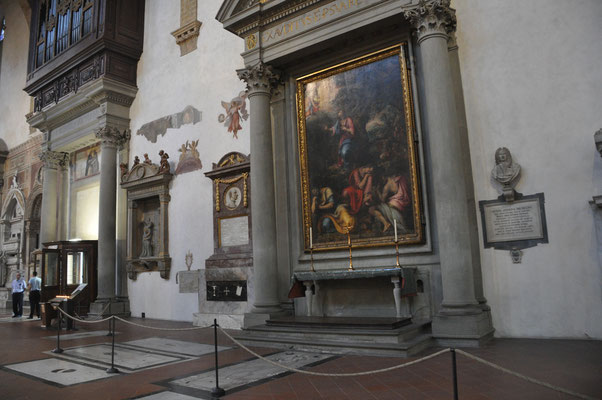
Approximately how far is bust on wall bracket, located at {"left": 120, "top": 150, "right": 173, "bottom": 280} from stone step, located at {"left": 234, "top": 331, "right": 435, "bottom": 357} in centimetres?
581

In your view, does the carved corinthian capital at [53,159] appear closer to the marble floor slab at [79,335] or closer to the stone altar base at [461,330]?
the marble floor slab at [79,335]

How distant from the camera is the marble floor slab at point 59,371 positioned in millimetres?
5916

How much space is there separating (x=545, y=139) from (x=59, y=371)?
26.4ft

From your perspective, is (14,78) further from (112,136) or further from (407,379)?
(407,379)

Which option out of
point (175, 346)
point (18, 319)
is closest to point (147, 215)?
point (18, 319)

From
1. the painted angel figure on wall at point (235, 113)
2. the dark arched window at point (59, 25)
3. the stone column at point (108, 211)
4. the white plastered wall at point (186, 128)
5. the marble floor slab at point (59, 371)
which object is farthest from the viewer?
the dark arched window at point (59, 25)

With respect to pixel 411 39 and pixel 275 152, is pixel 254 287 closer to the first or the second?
pixel 275 152

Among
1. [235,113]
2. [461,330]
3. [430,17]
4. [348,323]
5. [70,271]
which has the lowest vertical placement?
[461,330]

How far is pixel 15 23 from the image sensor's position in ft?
70.0

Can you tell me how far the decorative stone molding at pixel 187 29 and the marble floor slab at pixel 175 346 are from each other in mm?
8123

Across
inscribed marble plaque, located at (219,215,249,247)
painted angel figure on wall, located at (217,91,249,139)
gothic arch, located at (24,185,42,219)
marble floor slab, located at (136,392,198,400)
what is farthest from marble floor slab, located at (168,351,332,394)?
gothic arch, located at (24,185,42,219)

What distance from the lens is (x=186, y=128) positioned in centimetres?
1276

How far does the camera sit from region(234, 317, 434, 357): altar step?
6.57 m

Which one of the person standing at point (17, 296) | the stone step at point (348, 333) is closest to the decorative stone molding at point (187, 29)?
the stone step at point (348, 333)
